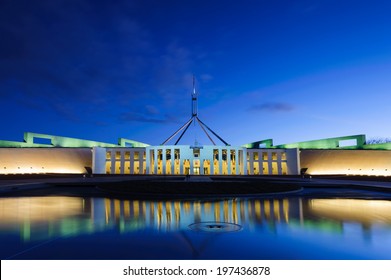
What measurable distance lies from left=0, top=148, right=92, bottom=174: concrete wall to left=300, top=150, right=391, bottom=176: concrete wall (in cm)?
4191

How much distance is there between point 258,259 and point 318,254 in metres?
1.31

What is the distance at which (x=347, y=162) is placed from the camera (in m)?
48.0

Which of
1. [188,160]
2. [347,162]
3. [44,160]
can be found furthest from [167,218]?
[347,162]

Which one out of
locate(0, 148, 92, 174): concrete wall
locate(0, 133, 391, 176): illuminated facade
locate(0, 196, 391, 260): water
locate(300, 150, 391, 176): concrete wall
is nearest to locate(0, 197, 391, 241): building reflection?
locate(0, 196, 391, 260): water

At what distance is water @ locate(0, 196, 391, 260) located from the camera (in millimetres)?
5219

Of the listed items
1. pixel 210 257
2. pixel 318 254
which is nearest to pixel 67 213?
pixel 210 257

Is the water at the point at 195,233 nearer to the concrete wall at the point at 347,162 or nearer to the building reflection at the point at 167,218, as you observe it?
the building reflection at the point at 167,218

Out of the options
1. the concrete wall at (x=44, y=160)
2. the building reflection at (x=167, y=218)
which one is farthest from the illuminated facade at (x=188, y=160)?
the building reflection at (x=167, y=218)

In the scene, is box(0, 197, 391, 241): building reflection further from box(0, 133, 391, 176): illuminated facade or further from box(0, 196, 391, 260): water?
box(0, 133, 391, 176): illuminated facade

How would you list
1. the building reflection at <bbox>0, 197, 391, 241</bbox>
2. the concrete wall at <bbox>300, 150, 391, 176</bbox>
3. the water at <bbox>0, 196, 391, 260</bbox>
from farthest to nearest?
1. the concrete wall at <bbox>300, 150, 391, 176</bbox>
2. the building reflection at <bbox>0, 197, 391, 241</bbox>
3. the water at <bbox>0, 196, 391, 260</bbox>

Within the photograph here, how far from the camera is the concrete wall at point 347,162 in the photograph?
46.7 meters
